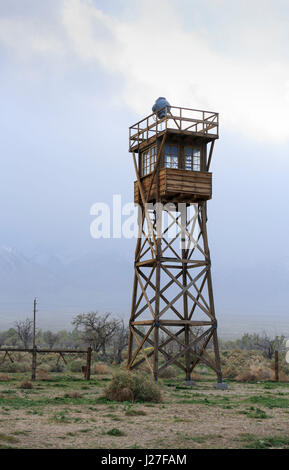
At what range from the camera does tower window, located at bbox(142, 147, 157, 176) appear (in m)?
32.7

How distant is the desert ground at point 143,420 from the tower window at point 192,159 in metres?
11.5

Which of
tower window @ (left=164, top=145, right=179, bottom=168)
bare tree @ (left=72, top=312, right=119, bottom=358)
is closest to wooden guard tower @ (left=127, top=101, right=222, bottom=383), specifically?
tower window @ (left=164, top=145, right=179, bottom=168)

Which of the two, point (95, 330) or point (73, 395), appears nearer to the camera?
point (73, 395)

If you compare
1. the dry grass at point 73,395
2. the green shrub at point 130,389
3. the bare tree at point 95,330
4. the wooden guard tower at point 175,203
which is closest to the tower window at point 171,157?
the wooden guard tower at point 175,203

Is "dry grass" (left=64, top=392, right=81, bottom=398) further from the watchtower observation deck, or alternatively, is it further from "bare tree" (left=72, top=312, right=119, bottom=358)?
"bare tree" (left=72, top=312, right=119, bottom=358)

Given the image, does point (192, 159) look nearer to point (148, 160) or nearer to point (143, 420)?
point (148, 160)

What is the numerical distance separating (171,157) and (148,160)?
1.68 meters

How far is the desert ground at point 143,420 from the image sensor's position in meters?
14.6

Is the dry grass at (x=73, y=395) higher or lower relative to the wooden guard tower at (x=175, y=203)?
lower

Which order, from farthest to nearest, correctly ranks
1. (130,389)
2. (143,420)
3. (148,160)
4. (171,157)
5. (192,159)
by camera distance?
(148,160), (192,159), (171,157), (130,389), (143,420)

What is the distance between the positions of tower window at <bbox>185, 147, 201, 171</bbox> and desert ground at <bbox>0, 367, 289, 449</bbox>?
11.5m

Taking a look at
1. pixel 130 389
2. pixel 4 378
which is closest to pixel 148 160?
pixel 130 389

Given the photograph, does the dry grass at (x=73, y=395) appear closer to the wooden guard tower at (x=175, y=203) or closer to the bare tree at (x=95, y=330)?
the wooden guard tower at (x=175, y=203)

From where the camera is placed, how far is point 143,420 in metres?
18.0
